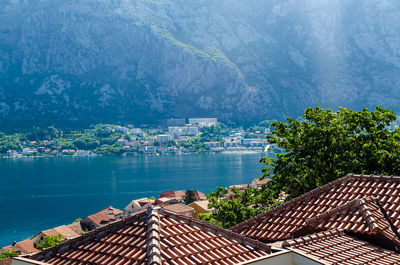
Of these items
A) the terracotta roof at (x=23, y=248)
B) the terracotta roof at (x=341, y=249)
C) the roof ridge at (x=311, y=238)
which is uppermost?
the roof ridge at (x=311, y=238)

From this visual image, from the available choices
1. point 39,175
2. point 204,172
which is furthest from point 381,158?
point 39,175

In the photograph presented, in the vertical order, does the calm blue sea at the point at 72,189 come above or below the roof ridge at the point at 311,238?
below

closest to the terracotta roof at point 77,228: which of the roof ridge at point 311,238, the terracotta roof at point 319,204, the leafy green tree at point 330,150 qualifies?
the leafy green tree at point 330,150

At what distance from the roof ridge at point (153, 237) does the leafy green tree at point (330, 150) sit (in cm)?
1072

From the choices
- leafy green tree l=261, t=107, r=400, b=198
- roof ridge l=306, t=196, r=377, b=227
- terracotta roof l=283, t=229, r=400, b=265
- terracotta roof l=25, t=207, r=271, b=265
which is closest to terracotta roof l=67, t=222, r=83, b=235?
leafy green tree l=261, t=107, r=400, b=198

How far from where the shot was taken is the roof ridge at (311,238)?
838cm

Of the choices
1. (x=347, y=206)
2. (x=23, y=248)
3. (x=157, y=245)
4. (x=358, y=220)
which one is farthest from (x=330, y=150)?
(x=23, y=248)

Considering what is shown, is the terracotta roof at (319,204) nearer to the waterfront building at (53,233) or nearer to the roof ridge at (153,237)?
the roof ridge at (153,237)

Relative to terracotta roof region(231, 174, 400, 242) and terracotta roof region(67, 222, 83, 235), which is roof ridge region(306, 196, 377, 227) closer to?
terracotta roof region(231, 174, 400, 242)

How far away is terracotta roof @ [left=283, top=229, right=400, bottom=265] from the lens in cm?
765

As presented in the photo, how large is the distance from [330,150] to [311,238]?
12.0 meters

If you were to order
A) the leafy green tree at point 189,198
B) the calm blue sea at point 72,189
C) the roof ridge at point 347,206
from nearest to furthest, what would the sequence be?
the roof ridge at point 347,206 → the leafy green tree at point 189,198 → the calm blue sea at point 72,189

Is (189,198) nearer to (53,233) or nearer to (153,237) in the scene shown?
(53,233)

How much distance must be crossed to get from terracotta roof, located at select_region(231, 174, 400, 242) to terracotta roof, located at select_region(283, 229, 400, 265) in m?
1.31
